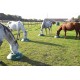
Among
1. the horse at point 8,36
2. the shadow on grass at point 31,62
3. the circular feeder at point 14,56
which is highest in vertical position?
the horse at point 8,36

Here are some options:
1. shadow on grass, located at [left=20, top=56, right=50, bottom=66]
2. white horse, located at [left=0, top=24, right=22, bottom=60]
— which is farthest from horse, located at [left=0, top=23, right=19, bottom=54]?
shadow on grass, located at [left=20, top=56, right=50, bottom=66]

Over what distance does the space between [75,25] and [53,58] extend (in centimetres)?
266

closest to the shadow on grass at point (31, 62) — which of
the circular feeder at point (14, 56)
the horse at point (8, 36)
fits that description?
the circular feeder at point (14, 56)

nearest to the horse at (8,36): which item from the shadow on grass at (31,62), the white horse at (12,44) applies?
the white horse at (12,44)

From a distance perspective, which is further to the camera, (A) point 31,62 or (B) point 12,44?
(B) point 12,44

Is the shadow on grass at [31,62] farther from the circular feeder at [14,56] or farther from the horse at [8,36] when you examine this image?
the horse at [8,36]

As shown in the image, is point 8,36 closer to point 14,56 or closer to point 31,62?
point 14,56

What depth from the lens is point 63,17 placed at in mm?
4234

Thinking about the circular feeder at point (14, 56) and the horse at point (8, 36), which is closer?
the horse at point (8, 36)

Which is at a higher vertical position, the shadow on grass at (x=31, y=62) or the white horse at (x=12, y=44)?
the white horse at (x=12, y=44)

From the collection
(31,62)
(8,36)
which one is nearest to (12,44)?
(8,36)
